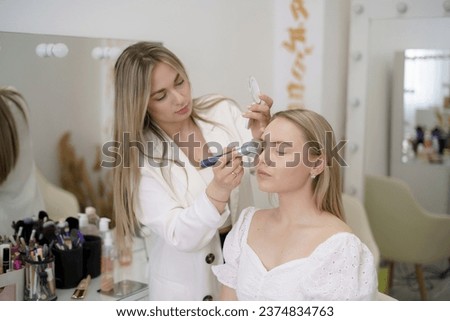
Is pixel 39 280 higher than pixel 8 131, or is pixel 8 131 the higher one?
pixel 8 131

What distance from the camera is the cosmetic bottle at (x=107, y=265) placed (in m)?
1.49

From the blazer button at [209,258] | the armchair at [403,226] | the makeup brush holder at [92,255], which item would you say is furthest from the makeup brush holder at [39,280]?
the armchair at [403,226]

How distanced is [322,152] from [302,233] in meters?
0.18

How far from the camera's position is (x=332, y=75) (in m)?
1.36

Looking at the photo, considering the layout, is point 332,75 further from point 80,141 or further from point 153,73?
point 80,141

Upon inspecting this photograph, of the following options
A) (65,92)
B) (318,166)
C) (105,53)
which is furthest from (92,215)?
(318,166)

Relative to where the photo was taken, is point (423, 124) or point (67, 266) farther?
point (67, 266)

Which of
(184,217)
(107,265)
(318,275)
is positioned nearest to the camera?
(318,275)

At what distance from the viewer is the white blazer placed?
1.20 meters

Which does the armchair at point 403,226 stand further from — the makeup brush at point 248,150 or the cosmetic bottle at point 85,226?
the cosmetic bottle at point 85,226

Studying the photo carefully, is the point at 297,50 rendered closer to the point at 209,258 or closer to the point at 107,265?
the point at 209,258

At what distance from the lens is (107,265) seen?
1508 mm

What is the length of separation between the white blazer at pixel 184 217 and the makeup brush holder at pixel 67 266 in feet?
0.82

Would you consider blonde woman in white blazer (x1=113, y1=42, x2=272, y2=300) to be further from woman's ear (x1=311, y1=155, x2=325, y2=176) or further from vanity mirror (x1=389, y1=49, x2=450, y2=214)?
vanity mirror (x1=389, y1=49, x2=450, y2=214)
